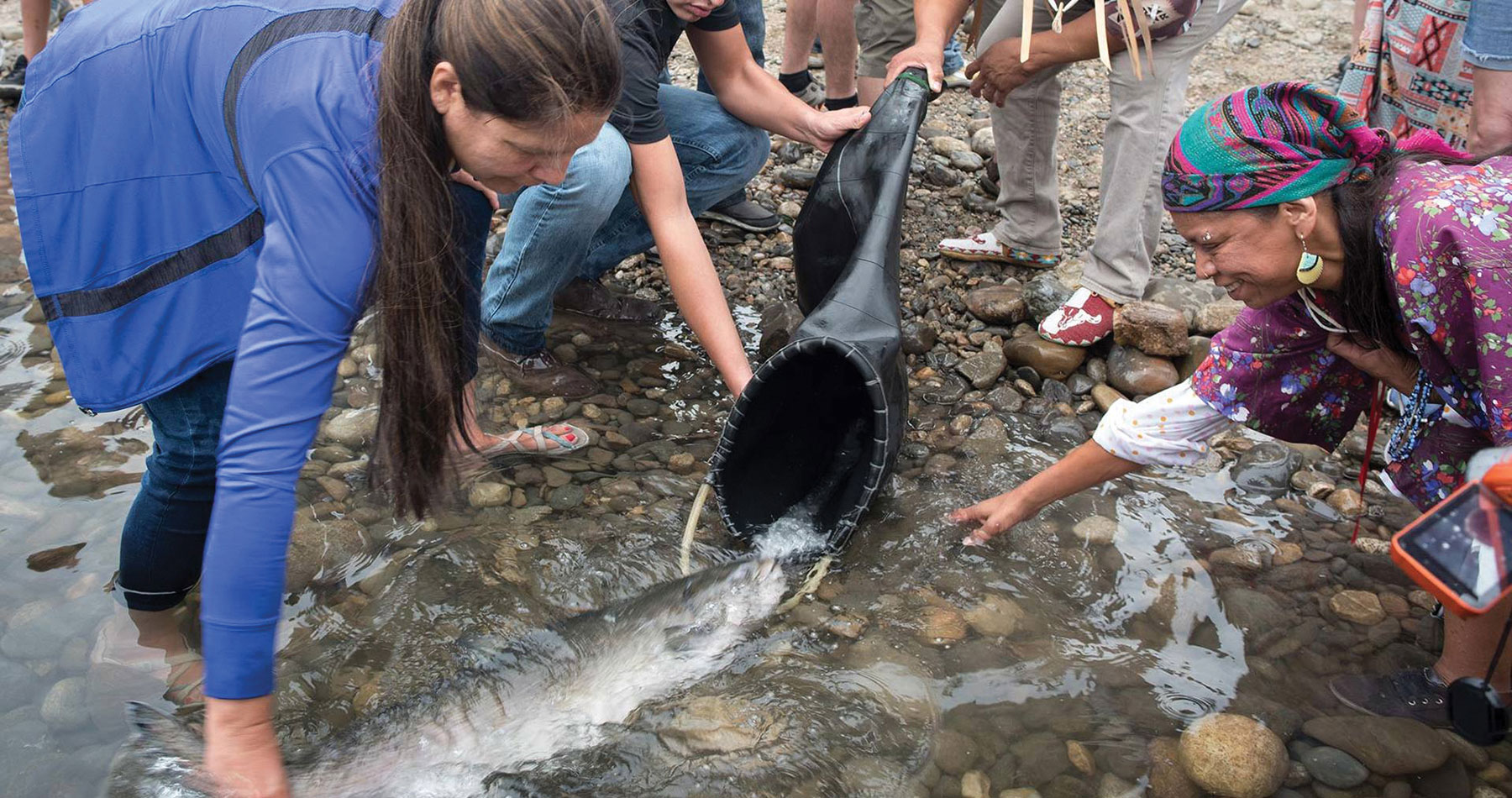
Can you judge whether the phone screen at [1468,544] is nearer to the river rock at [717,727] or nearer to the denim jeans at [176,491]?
the river rock at [717,727]

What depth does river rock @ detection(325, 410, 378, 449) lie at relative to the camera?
3000mm

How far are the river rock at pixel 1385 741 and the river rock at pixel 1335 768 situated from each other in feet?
0.05

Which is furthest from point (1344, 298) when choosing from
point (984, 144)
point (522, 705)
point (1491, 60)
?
point (984, 144)

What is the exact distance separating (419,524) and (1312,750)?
205 cm

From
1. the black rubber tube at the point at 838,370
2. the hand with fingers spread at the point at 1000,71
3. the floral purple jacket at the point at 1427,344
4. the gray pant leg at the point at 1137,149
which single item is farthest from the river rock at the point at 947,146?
the floral purple jacket at the point at 1427,344

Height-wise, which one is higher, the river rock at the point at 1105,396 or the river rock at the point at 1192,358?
the river rock at the point at 1192,358

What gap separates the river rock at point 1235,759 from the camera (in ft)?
6.49

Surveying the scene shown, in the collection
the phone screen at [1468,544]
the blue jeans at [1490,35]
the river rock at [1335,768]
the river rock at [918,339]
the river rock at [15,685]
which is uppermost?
the blue jeans at [1490,35]

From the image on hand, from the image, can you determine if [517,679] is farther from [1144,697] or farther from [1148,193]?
[1148,193]

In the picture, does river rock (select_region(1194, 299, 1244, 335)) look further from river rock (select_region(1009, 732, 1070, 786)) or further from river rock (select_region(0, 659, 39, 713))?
river rock (select_region(0, 659, 39, 713))

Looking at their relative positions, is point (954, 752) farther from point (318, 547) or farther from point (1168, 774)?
point (318, 547)

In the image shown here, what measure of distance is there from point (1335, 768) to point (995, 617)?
711 millimetres

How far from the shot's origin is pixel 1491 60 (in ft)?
7.80

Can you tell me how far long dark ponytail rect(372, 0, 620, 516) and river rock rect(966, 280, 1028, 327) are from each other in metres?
2.15
